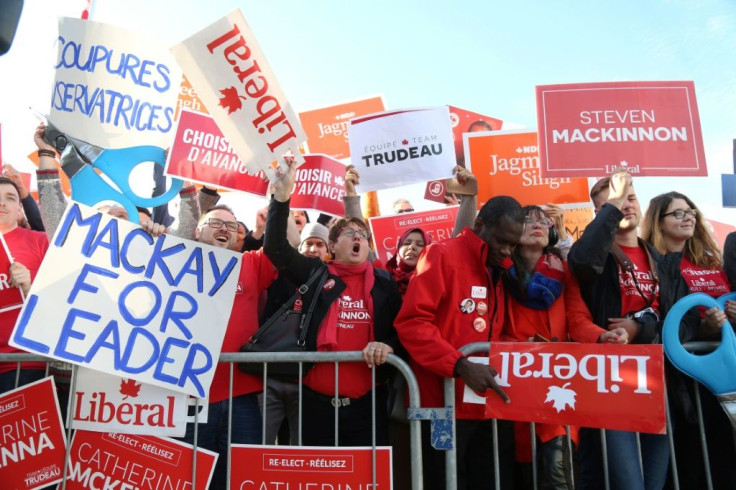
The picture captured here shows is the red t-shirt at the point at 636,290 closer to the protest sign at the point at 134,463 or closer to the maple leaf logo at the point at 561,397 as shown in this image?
the maple leaf logo at the point at 561,397

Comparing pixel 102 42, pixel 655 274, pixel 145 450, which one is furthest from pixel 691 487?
pixel 102 42

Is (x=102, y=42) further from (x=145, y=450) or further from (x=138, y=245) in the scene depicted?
(x=145, y=450)

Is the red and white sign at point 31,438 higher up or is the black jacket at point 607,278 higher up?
the black jacket at point 607,278

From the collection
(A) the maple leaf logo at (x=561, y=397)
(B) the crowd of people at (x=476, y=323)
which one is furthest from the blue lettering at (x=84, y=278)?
(A) the maple leaf logo at (x=561, y=397)

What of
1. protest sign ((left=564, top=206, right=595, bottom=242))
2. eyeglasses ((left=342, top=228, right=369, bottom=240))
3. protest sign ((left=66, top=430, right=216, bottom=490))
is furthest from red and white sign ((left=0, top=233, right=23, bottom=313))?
protest sign ((left=564, top=206, right=595, bottom=242))

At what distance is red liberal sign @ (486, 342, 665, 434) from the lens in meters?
3.06

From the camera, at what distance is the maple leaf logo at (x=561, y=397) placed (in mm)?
3162

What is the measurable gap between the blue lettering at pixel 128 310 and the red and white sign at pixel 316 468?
3.07 ft

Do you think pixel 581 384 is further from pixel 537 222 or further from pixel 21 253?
pixel 21 253

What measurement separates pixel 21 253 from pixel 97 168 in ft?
2.53

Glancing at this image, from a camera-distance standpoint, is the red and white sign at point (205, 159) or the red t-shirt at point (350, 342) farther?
the red and white sign at point (205, 159)

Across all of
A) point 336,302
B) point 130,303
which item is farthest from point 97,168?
point 336,302

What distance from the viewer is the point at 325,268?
392 cm

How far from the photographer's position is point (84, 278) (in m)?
3.48
